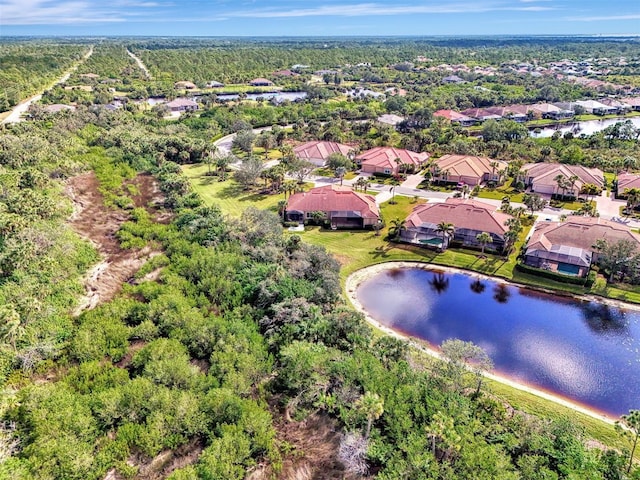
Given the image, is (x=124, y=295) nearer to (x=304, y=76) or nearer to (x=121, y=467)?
(x=121, y=467)

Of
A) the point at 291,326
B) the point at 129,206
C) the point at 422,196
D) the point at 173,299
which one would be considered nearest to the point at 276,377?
the point at 291,326

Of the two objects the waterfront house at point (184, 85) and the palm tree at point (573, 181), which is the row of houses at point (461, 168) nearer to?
the palm tree at point (573, 181)

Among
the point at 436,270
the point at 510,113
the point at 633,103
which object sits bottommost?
the point at 436,270

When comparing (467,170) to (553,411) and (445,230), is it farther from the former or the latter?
(553,411)

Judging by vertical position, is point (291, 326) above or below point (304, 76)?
below

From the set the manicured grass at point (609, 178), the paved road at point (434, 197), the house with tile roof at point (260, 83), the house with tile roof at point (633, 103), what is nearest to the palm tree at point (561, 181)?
the paved road at point (434, 197)

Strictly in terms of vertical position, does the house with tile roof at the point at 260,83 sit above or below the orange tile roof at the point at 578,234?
above

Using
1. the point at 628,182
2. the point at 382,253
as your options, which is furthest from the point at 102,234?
the point at 628,182
